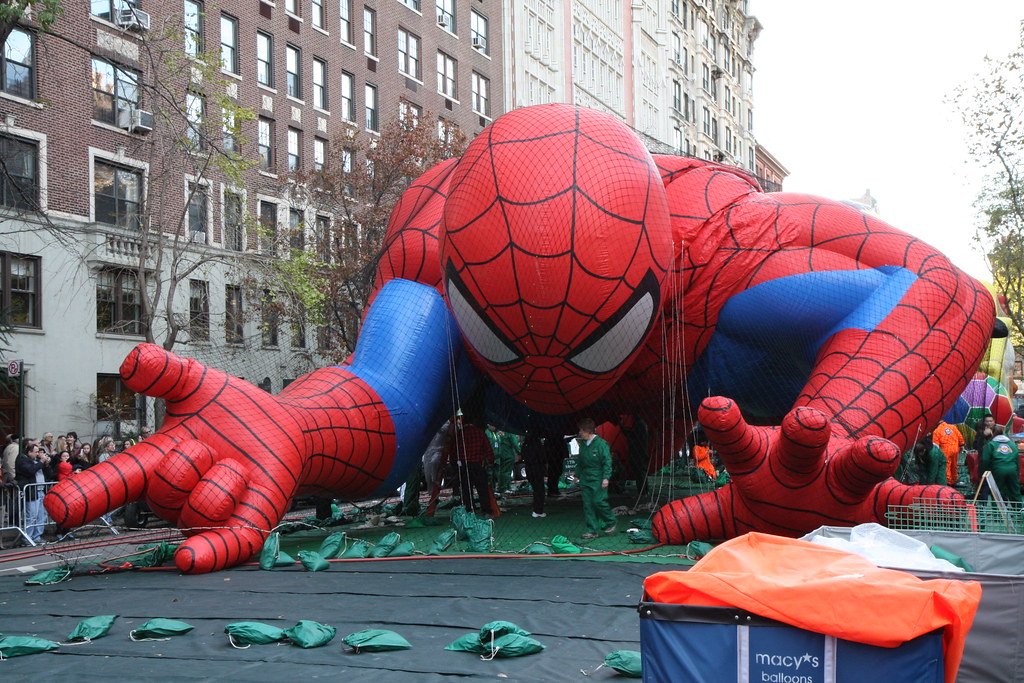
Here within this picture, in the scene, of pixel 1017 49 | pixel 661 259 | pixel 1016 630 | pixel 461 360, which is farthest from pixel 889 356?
pixel 1017 49

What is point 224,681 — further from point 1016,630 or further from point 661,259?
point 661,259

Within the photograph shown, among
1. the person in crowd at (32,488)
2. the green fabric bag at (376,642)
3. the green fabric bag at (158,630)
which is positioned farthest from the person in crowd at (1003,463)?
the person in crowd at (32,488)

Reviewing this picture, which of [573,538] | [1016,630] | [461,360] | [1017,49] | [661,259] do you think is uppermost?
[1017,49]

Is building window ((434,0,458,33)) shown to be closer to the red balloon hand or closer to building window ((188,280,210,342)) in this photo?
building window ((188,280,210,342))

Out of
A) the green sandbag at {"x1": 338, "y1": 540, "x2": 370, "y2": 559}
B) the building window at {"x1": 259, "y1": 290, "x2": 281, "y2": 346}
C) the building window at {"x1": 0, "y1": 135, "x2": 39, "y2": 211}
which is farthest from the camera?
the building window at {"x1": 259, "y1": 290, "x2": 281, "y2": 346}

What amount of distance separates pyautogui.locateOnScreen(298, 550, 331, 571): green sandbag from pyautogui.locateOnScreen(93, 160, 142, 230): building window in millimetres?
15623

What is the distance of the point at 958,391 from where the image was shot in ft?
31.7

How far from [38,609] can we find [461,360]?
186 inches

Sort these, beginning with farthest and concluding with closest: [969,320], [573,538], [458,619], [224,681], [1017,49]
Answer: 1. [1017,49]
2. [573,538]
3. [969,320]
4. [458,619]
5. [224,681]

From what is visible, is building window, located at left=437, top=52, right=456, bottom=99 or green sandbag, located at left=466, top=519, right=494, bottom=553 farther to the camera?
building window, located at left=437, top=52, right=456, bottom=99

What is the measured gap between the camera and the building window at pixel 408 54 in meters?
32.8

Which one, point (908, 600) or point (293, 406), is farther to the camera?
point (293, 406)

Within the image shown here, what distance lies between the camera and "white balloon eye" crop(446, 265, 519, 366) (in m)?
8.59

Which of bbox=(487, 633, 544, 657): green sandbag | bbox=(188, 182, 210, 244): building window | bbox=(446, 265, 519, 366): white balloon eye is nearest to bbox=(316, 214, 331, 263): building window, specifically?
bbox=(188, 182, 210, 244): building window
